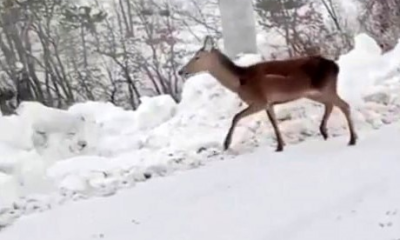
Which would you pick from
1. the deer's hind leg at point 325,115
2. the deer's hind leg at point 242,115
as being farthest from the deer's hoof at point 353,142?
the deer's hind leg at point 242,115

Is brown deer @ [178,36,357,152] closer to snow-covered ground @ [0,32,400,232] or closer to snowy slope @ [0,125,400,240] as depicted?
snow-covered ground @ [0,32,400,232]

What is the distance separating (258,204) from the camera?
5.25 metres

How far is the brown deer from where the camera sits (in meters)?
7.12

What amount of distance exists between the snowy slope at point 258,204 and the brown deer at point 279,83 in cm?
56

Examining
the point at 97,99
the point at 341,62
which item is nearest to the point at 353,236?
the point at 341,62

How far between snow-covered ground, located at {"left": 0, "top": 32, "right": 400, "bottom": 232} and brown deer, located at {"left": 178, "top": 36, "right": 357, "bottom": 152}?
0.23 metres

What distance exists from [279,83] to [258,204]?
202 centimetres

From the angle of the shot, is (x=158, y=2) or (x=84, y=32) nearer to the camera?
(x=84, y=32)

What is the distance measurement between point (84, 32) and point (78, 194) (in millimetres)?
4806

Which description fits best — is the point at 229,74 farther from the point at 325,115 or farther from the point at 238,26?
the point at 238,26

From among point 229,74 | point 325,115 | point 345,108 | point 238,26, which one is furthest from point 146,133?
point 238,26

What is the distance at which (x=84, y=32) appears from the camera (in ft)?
35.1

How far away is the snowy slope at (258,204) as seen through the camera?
15.4 ft

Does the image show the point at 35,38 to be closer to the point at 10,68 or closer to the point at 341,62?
the point at 10,68
